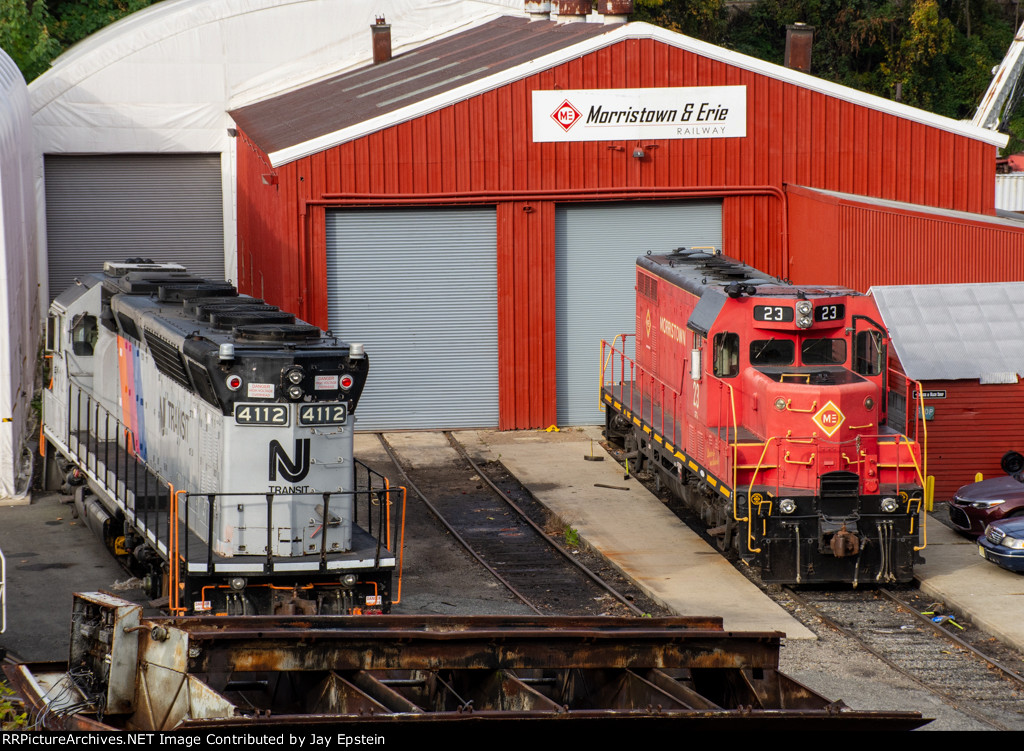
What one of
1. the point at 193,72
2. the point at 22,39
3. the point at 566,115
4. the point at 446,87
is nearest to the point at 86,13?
the point at 22,39

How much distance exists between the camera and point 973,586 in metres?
15.9

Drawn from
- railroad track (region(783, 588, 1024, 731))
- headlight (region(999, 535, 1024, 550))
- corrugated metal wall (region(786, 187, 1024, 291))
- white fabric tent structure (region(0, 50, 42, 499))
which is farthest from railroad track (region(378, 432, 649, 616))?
corrugated metal wall (region(786, 187, 1024, 291))

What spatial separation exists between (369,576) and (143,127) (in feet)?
67.8

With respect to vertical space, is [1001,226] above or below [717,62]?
below

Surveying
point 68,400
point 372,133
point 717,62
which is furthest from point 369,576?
point 717,62

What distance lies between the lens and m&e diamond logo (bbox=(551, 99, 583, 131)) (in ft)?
81.8

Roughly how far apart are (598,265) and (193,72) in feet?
38.9

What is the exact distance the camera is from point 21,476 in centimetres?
2106

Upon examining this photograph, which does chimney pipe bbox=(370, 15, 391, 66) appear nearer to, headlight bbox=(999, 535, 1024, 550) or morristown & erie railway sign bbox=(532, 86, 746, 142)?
morristown & erie railway sign bbox=(532, 86, 746, 142)

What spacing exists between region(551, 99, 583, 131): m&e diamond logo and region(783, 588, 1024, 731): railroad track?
11.9 m

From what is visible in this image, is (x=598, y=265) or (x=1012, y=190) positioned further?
(x=1012, y=190)

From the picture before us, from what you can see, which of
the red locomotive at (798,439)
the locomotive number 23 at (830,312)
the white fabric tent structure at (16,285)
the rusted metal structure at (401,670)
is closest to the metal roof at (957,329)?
the red locomotive at (798,439)

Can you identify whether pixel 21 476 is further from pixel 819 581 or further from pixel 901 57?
pixel 901 57

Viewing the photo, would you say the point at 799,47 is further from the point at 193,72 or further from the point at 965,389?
the point at 193,72
